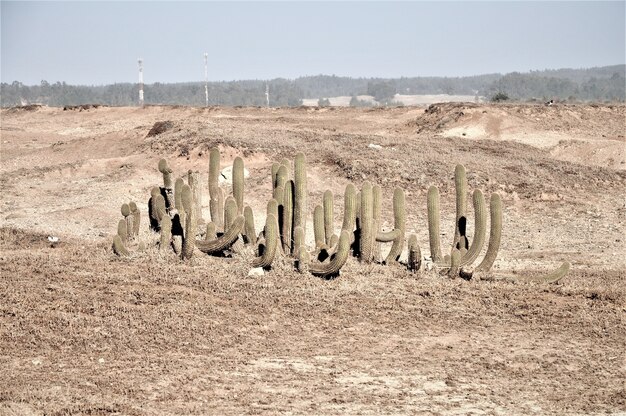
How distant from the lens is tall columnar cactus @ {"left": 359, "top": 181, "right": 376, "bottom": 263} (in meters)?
13.8

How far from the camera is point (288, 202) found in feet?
46.9

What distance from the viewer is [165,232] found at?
14266 mm

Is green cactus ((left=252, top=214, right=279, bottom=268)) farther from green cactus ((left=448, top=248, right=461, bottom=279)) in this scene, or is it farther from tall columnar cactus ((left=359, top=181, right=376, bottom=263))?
green cactus ((left=448, top=248, right=461, bottom=279))

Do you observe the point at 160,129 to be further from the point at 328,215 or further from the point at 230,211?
the point at 328,215

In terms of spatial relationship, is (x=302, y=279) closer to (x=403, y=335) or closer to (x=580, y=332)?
(x=403, y=335)

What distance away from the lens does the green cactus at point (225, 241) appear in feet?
45.1

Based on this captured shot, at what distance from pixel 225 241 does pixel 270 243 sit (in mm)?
1081

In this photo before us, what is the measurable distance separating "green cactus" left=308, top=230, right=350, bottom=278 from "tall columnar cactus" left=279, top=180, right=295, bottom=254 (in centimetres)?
112

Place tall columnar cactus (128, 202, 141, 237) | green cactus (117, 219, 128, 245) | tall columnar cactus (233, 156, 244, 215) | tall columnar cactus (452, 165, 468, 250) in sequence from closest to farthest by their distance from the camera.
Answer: tall columnar cactus (452, 165, 468, 250) < green cactus (117, 219, 128, 245) < tall columnar cactus (233, 156, 244, 215) < tall columnar cactus (128, 202, 141, 237)

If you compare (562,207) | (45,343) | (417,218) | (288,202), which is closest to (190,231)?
(288,202)

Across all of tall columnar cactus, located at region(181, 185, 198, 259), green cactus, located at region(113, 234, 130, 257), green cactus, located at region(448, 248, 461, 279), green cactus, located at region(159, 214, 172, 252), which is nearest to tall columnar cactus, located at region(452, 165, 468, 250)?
green cactus, located at region(448, 248, 461, 279)

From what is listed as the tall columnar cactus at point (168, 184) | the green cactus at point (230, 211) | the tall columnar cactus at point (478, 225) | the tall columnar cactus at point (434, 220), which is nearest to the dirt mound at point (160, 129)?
the tall columnar cactus at point (168, 184)

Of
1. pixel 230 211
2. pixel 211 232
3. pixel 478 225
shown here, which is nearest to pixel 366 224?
pixel 478 225

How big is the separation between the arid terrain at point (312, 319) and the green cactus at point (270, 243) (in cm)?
29
